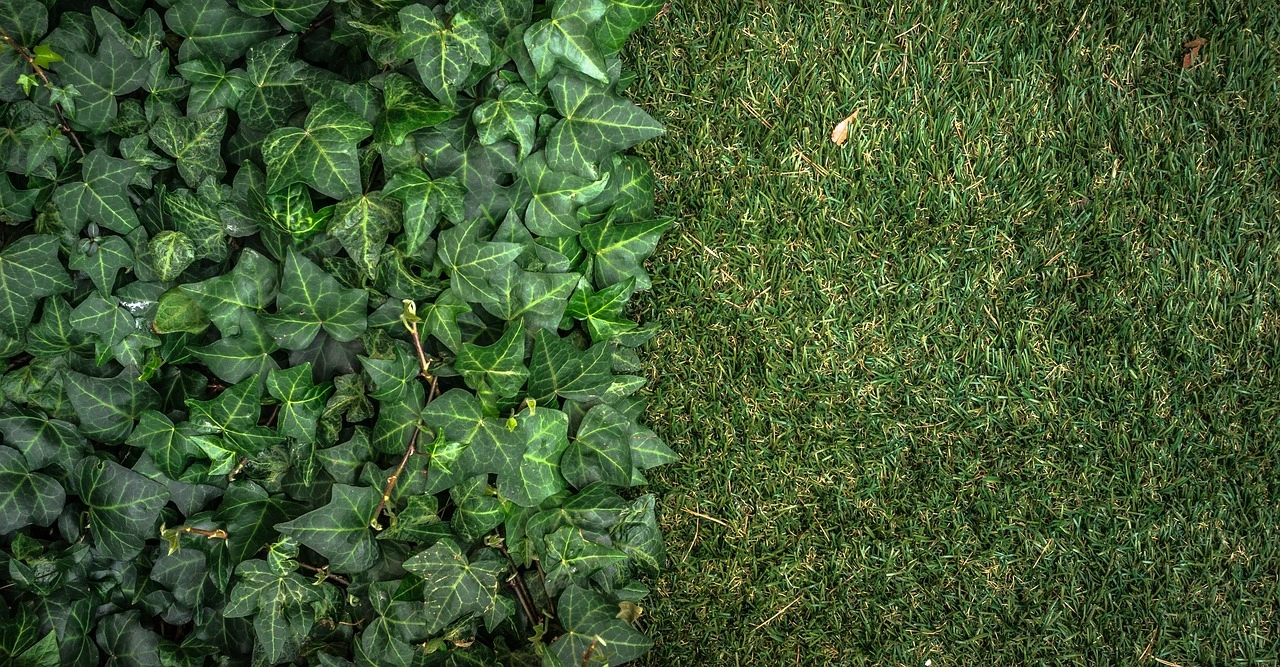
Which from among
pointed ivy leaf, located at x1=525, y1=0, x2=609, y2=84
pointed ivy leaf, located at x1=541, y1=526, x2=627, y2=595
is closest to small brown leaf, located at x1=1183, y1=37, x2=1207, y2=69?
pointed ivy leaf, located at x1=525, y1=0, x2=609, y2=84

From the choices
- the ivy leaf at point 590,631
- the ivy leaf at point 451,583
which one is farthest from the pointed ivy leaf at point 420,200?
the ivy leaf at point 590,631

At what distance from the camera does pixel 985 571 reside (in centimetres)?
214

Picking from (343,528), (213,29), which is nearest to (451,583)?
(343,528)

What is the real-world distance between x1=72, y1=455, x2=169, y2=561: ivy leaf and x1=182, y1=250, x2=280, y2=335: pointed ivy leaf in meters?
0.38

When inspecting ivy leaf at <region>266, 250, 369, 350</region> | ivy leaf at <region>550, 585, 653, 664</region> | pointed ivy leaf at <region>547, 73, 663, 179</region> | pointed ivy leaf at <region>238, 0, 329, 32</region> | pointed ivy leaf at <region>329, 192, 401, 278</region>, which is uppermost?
pointed ivy leaf at <region>238, 0, 329, 32</region>

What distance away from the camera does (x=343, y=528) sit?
1633 mm

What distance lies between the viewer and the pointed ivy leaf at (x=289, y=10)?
5.17ft

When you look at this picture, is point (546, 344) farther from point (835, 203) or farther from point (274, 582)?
point (835, 203)

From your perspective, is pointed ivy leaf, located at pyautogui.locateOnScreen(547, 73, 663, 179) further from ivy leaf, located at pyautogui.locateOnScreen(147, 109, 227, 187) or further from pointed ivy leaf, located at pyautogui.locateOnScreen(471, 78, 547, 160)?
ivy leaf, located at pyautogui.locateOnScreen(147, 109, 227, 187)

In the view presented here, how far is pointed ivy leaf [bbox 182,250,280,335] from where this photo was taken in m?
1.57

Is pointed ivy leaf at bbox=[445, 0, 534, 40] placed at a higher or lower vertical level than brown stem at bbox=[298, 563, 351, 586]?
higher

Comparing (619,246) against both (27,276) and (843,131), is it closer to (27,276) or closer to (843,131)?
(843,131)

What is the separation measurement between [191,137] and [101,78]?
215mm

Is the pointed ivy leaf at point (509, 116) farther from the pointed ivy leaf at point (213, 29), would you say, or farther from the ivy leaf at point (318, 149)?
the pointed ivy leaf at point (213, 29)
